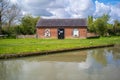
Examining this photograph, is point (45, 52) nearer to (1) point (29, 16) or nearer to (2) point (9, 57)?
(2) point (9, 57)

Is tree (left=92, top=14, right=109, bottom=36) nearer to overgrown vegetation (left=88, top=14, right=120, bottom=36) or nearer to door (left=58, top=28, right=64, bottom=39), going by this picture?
overgrown vegetation (left=88, top=14, right=120, bottom=36)

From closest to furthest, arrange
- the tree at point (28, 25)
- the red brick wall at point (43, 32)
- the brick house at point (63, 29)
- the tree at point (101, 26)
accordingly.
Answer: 1. the brick house at point (63, 29)
2. the red brick wall at point (43, 32)
3. the tree at point (101, 26)
4. the tree at point (28, 25)

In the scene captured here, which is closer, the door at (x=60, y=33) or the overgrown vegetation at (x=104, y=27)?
the door at (x=60, y=33)

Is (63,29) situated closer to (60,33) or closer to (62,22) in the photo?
(60,33)

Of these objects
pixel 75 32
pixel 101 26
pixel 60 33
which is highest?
pixel 101 26

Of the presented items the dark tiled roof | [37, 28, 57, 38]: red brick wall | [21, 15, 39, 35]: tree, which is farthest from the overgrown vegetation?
[21, 15, 39, 35]: tree

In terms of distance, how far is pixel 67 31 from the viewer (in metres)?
40.2

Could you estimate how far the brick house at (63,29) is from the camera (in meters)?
40.1

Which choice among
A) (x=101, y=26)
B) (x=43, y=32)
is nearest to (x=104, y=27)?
(x=101, y=26)

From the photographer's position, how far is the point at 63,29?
132ft

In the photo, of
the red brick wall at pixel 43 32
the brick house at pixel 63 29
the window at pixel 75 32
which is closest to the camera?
the brick house at pixel 63 29

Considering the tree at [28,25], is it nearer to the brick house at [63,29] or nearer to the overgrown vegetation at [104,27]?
the brick house at [63,29]

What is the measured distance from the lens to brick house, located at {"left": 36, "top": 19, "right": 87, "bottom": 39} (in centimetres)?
4006

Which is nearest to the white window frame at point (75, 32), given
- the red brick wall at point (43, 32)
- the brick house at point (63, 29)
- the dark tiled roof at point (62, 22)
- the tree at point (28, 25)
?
the brick house at point (63, 29)
